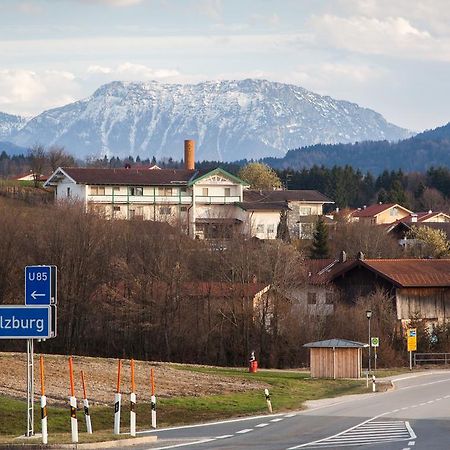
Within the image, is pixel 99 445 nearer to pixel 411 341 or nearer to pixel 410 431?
pixel 410 431

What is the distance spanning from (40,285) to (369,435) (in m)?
9.16

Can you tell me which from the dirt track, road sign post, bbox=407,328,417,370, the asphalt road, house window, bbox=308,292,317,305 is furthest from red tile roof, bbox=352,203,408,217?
the asphalt road

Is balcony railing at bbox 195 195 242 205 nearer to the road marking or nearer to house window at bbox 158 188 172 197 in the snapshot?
house window at bbox 158 188 172 197

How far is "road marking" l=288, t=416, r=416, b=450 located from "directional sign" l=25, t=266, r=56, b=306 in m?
6.39

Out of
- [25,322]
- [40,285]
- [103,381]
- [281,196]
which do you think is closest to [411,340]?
[103,381]

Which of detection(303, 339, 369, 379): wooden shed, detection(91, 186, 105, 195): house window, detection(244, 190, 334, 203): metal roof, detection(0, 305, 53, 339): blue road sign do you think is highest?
detection(244, 190, 334, 203): metal roof

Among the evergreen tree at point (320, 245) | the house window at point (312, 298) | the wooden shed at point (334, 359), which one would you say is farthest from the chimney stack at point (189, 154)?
the wooden shed at point (334, 359)

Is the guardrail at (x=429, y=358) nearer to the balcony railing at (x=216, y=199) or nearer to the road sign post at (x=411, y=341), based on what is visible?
the road sign post at (x=411, y=341)

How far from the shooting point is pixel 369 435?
31469mm

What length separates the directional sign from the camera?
2834 centimetres

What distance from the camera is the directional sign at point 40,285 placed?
28.3m

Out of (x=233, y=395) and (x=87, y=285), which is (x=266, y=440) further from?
(x=87, y=285)

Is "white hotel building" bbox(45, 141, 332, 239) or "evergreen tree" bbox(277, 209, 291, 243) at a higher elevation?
"white hotel building" bbox(45, 141, 332, 239)

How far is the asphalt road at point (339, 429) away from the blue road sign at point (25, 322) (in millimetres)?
3425
